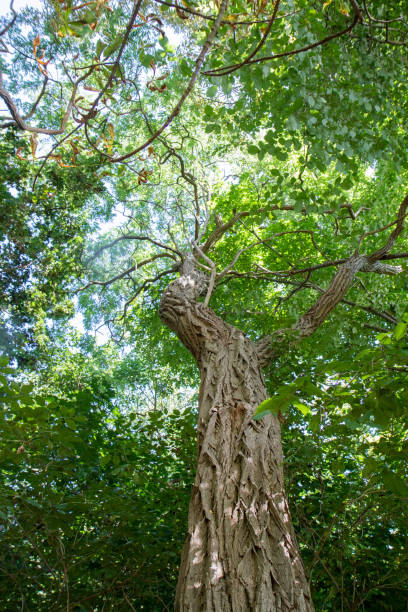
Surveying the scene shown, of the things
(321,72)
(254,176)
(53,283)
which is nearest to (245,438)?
(321,72)

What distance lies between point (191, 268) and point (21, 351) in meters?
6.98

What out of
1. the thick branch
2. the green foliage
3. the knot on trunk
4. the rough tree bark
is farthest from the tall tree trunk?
the knot on trunk

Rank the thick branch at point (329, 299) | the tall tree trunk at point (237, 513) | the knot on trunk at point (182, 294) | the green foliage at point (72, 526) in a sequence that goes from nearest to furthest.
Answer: the tall tree trunk at point (237, 513), the green foliage at point (72, 526), the thick branch at point (329, 299), the knot on trunk at point (182, 294)

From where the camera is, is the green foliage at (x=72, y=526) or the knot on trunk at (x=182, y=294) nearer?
the green foliage at (x=72, y=526)

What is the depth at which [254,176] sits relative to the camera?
9.74m

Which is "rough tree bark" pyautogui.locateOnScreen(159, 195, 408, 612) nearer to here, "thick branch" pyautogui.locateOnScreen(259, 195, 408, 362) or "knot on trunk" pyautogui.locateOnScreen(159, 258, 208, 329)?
"thick branch" pyautogui.locateOnScreen(259, 195, 408, 362)

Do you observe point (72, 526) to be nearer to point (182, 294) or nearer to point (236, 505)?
point (236, 505)

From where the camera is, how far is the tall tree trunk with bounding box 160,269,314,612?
1853mm

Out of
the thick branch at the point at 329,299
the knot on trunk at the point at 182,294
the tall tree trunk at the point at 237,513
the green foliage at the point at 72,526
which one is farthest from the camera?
the knot on trunk at the point at 182,294

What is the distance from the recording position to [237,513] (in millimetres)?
2162

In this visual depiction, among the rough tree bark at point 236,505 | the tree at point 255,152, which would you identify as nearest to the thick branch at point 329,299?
the tree at point 255,152

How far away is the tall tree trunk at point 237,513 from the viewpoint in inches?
72.9

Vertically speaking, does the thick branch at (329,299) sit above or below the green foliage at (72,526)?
above

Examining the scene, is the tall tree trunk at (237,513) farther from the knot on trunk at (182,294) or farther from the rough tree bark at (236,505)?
the knot on trunk at (182,294)
